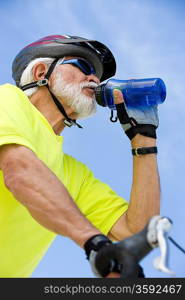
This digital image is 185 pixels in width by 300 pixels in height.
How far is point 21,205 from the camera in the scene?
480 centimetres

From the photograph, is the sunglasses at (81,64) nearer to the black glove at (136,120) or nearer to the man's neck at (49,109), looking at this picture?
the man's neck at (49,109)

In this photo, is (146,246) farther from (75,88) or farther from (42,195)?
(75,88)

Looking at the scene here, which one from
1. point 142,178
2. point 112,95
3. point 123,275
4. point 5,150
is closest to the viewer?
point 123,275

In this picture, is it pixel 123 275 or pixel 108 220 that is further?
pixel 108 220

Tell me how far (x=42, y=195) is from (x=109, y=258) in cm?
70

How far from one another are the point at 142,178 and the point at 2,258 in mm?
1618

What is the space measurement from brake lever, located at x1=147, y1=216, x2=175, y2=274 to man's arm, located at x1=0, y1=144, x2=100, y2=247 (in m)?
0.39

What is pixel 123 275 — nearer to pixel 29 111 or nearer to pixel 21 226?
pixel 21 226

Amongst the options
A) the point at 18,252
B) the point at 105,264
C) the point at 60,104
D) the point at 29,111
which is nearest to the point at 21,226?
the point at 18,252

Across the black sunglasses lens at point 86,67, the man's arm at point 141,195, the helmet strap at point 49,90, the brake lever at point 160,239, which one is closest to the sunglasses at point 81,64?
the black sunglasses lens at point 86,67

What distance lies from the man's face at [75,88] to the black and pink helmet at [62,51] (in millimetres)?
239

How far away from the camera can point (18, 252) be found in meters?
5.06

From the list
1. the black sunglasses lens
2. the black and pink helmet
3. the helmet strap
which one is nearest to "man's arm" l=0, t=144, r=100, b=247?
the helmet strap

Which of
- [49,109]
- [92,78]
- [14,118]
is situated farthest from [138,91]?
[14,118]
